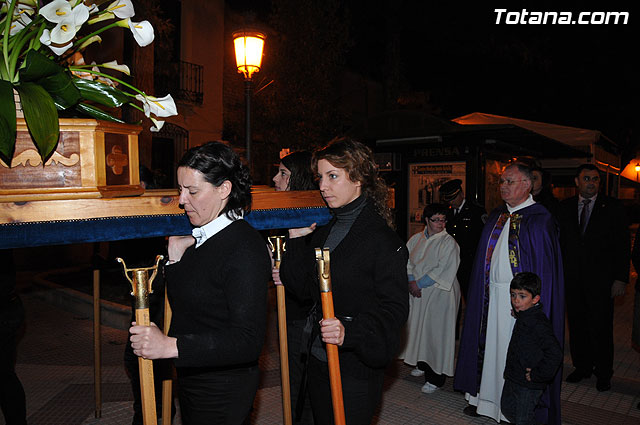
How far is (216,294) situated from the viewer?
2.02 metres

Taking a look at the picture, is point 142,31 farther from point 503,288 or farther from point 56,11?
point 503,288

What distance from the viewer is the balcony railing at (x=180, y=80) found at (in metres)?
12.5

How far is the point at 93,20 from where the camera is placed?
1.95 metres

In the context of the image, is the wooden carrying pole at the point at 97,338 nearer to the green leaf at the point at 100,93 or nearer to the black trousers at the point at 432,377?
the green leaf at the point at 100,93

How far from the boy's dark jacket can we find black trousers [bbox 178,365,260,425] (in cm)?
248

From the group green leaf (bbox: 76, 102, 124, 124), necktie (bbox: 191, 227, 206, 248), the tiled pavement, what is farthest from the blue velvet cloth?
the tiled pavement

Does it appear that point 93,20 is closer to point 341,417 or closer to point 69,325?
point 341,417

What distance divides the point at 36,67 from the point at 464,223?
5565mm

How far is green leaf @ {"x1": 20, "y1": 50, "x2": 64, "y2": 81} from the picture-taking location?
1652mm

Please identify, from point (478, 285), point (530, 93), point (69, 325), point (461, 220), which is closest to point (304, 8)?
point (461, 220)

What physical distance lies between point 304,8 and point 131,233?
35.9 ft

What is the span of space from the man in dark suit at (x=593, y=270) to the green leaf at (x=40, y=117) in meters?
5.15

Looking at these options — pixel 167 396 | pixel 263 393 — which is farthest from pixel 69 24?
pixel 263 393

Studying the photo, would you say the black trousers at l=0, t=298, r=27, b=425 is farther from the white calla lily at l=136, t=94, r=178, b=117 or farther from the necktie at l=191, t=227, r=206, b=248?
the white calla lily at l=136, t=94, r=178, b=117
